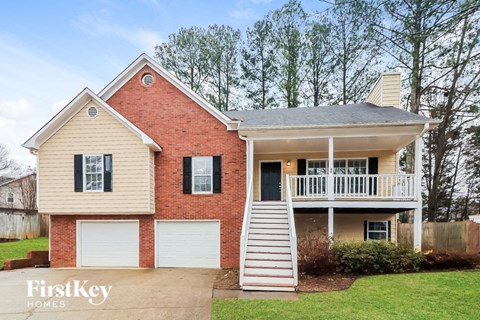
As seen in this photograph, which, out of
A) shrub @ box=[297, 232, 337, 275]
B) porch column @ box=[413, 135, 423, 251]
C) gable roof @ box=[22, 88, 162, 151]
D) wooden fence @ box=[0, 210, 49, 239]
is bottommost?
wooden fence @ box=[0, 210, 49, 239]

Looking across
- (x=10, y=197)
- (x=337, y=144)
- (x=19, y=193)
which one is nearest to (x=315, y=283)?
(x=337, y=144)

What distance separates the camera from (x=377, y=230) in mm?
11867

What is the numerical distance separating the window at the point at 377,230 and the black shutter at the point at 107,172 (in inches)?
416

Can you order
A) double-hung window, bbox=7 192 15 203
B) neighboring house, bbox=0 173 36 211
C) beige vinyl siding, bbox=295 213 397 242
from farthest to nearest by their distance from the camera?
double-hung window, bbox=7 192 15 203
neighboring house, bbox=0 173 36 211
beige vinyl siding, bbox=295 213 397 242

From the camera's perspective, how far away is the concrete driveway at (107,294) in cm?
589

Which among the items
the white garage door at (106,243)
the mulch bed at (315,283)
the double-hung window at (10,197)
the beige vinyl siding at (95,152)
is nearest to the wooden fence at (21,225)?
the beige vinyl siding at (95,152)

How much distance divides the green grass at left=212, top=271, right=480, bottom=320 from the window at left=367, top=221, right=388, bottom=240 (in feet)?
13.8

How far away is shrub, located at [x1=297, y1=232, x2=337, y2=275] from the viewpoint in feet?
27.2

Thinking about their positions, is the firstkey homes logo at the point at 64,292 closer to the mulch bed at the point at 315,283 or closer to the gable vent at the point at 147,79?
the mulch bed at the point at 315,283

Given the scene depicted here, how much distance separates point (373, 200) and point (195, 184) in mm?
6559

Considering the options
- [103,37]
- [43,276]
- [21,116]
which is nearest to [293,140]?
[43,276]

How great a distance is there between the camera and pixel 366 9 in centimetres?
443

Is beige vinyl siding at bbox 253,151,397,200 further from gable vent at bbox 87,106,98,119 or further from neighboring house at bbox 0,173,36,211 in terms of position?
neighboring house at bbox 0,173,36,211

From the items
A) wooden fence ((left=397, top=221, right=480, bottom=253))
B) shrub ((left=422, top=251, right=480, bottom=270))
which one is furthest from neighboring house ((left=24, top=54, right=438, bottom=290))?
wooden fence ((left=397, top=221, right=480, bottom=253))
